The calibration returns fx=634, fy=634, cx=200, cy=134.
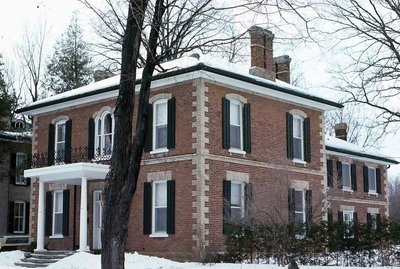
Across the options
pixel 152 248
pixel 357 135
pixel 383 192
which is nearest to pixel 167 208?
pixel 152 248

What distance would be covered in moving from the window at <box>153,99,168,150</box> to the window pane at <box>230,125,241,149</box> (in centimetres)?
243

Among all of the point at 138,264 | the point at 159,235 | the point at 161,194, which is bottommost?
the point at 138,264

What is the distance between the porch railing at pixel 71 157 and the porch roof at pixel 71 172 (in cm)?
98

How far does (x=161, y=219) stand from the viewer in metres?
23.1

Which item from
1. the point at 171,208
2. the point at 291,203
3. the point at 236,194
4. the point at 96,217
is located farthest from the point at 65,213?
the point at 291,203

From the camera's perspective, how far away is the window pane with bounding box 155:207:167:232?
75.3 ft

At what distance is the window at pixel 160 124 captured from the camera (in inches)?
925

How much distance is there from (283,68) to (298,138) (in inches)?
196

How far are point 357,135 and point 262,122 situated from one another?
3105cm

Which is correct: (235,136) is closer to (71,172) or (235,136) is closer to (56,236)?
(71,172)

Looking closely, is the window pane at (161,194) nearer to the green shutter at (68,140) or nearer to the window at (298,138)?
the green shutter at (68,140)

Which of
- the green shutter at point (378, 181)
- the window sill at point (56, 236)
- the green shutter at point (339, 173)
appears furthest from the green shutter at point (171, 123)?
the green shutter at point (378, 181)

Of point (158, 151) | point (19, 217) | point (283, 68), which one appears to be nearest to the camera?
point (158, 151)

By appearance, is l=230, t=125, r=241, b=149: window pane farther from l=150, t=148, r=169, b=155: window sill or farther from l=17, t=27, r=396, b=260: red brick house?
l=150, t=148, r=169, b=155: window sill
